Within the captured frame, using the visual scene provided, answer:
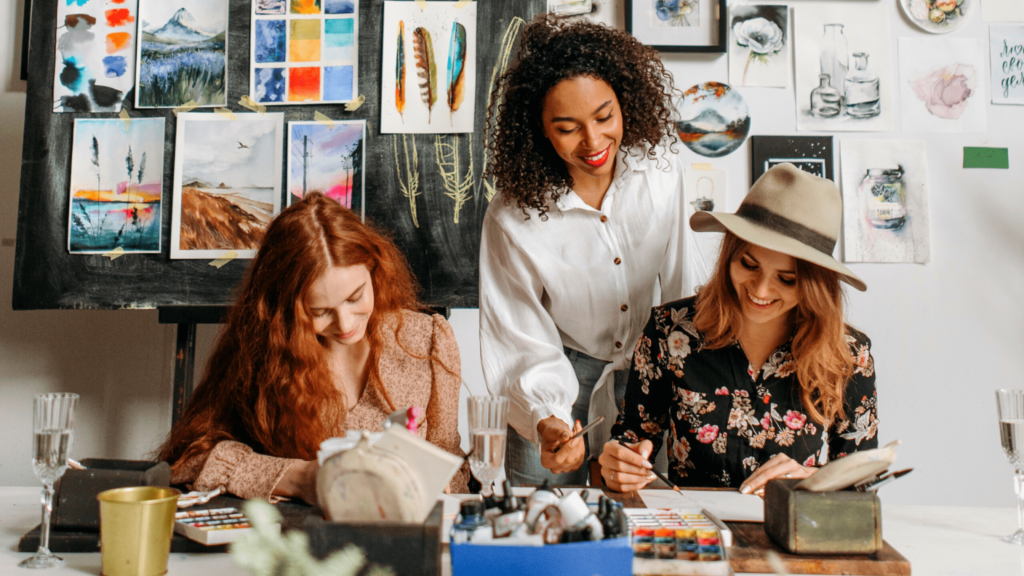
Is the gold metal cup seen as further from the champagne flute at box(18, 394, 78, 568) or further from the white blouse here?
the white blouse

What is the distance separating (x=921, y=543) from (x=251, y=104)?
1911 mm

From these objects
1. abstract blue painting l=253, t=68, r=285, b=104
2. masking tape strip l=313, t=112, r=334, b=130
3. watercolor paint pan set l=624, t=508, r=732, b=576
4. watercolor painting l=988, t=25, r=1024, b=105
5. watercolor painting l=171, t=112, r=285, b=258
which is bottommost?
watercolor paint pan set l=624, t=508, r=732, b=576

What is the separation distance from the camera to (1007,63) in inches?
97.7

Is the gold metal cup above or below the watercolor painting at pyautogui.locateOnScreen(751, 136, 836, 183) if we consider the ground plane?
below

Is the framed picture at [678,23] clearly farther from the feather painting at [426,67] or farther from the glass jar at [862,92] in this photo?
the feather painting at [426,67]

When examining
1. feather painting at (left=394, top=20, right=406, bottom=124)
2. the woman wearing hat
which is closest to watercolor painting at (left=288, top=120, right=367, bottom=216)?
feather painting at (left=394, top=20, right=406, bottom=124)

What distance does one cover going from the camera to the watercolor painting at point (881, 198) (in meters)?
2.46

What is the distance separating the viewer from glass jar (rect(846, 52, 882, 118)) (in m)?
2.45

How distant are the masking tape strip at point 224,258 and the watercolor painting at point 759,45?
1.65 meters

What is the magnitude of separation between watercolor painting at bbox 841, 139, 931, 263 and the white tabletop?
1.36 meters

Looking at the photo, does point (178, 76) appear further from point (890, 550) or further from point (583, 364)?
point (890, 550)

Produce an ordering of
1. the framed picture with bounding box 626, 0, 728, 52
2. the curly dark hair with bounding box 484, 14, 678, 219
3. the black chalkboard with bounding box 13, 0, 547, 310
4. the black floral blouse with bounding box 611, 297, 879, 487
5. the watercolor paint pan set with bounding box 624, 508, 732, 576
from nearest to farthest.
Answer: the watercolor paint pan set with bounding box 624, 508, 732, 576 < the black floral blouse with bounding box 611, 297, 879, 487 < the curly dark hair with bounding box 484, 14, 678, 219 < the black chalkboard with bounding box 13, 0, 547, 310 < the framed picture with bounding box 626, 0, 728, 52

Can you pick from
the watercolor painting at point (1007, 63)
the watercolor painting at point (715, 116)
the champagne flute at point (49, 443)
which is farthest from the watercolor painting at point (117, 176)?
the watercolor painting at point (1007, 63)

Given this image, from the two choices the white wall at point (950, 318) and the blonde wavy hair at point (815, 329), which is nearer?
the blonde wavy hair at point (815, 329)
